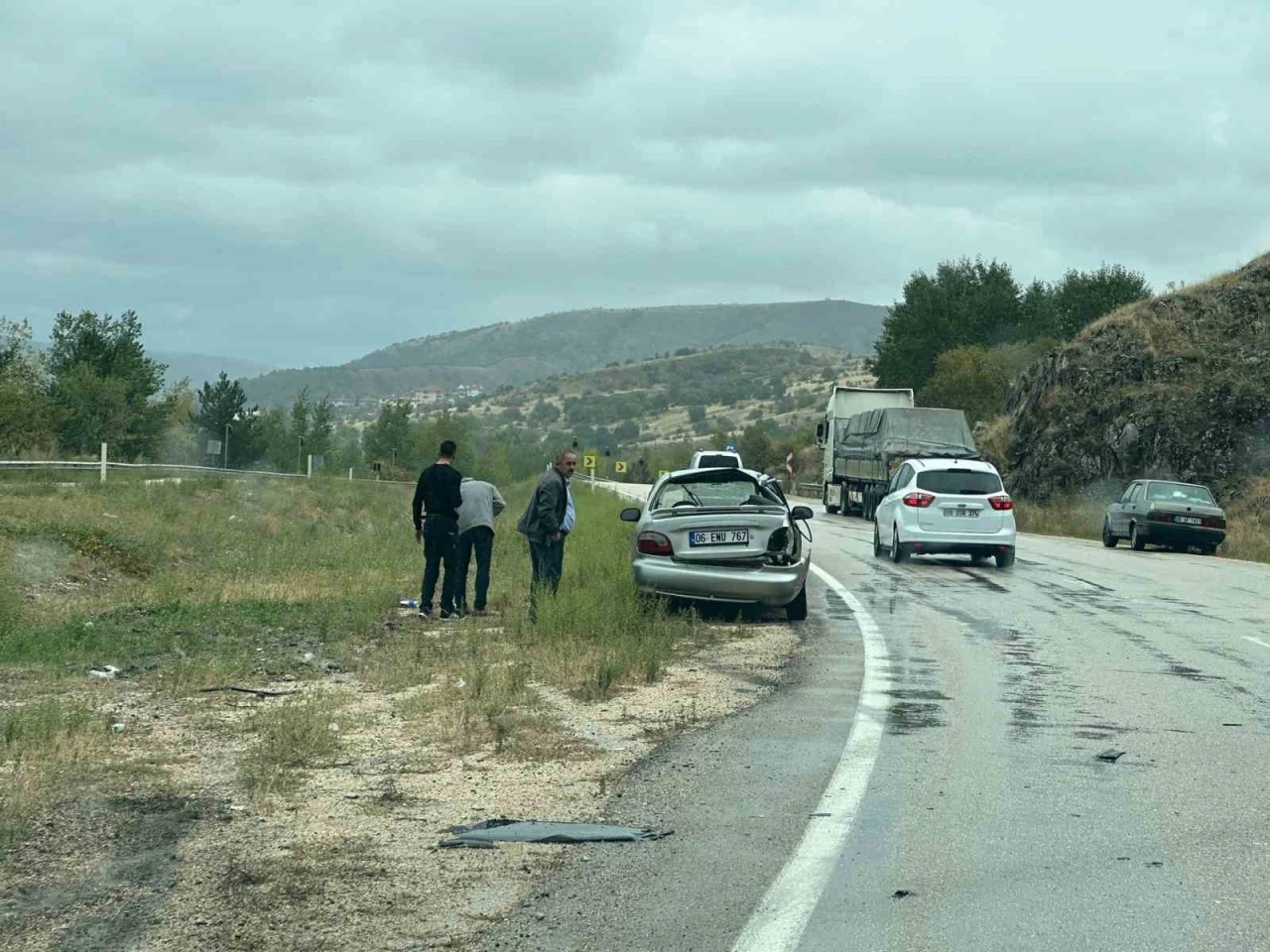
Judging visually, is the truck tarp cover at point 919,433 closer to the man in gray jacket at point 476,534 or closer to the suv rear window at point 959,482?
the suv rear window at point 959,482

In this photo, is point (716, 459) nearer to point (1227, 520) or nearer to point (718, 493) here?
point (1227, 520)

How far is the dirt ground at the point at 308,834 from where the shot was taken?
536 cm

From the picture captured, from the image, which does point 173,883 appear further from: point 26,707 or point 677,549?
point 677,549

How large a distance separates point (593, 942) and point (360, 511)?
5190cm

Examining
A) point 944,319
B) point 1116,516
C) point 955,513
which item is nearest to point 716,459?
point 1116,516

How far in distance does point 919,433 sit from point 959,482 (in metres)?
17.2

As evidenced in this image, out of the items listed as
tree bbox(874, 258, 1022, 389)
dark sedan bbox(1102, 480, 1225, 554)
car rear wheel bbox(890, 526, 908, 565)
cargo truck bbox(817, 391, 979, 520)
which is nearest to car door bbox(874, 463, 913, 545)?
car rear wheel bbox(890, 526, 908, 565)

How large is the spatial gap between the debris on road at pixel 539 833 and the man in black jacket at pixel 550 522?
8.64m

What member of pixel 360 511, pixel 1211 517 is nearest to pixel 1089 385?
pixel 1211 517

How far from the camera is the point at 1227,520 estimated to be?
1635 inches

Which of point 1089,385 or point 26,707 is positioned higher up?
point 1089,385

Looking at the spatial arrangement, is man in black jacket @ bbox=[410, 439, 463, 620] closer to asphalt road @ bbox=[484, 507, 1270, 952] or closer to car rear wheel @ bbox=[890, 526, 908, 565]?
asphalt road @ bbox=[484, 507, 1270, 952]

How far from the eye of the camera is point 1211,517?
105 ft

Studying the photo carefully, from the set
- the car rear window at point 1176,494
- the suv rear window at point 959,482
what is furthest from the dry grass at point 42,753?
the car rear window at point 1176,494
